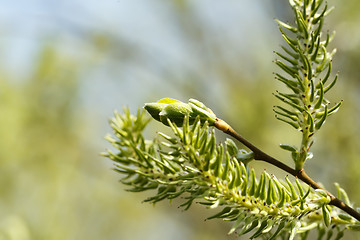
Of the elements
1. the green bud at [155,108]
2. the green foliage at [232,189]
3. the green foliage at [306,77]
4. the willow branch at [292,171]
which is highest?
the green foliage at [306,77]

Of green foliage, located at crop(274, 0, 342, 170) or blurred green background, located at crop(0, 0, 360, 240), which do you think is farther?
blurred green background, located at crop(0, 0, 360, 240)

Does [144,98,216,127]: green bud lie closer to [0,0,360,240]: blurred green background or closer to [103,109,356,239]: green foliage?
[103,109,356,239]: green foliage

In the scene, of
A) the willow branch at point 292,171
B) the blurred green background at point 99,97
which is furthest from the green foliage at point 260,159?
the blurred green background at point 99,97

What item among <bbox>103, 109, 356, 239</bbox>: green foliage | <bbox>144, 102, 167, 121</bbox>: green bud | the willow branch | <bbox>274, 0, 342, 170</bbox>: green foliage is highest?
<bbox>274, 0, 342, 170</bbox>: green foliage

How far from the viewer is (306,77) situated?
75cm

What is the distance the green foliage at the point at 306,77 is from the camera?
2.36ft

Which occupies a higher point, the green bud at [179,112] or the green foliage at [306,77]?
the green foliage at [306,77]

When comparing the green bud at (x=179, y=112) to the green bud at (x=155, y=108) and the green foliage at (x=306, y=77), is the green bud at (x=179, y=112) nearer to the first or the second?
the green bud at (x=155, y=108)

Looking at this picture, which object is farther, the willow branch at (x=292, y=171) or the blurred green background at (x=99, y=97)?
the blurred green background at (x=99, y=97)

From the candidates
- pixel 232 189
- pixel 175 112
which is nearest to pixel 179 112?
pixel 175 112

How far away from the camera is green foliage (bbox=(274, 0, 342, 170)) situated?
0.72m

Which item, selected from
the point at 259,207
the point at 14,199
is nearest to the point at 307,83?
the point at 259,207

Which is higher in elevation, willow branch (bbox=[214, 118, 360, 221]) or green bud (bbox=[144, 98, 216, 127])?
willow branch (bbox=[214, 118, 360, 221])

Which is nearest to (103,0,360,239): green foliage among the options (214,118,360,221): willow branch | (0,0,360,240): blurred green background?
(214,118,360,221): willow branch
